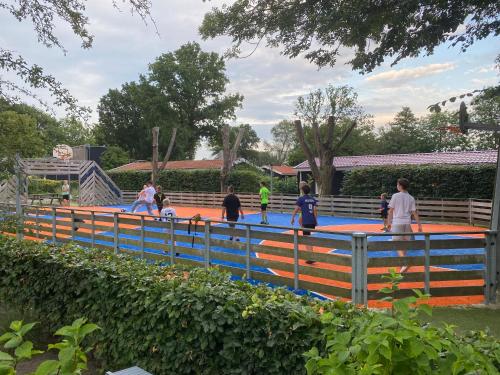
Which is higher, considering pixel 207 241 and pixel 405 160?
pixel 405 160

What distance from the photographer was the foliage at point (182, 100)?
6519cm

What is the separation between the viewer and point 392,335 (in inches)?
71.2

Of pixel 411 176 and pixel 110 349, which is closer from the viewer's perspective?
pixel 110 349

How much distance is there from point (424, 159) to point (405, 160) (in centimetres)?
176

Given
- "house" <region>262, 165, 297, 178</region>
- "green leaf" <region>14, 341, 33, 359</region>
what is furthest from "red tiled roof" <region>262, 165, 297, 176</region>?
"green leaf" <region>14, 341, 33, 359</region>

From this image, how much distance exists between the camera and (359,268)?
20.8ft

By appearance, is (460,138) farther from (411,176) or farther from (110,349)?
(110,349)

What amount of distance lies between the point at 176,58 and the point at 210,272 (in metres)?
67.5

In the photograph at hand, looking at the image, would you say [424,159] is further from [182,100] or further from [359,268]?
[182,100]

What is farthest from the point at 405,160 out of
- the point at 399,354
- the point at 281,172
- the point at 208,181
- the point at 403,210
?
the point at 399,354

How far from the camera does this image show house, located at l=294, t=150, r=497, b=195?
27.4 metres

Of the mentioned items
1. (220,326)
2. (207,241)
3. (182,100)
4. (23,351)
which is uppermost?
(182,100)

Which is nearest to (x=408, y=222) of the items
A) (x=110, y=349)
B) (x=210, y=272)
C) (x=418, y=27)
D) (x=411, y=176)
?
(x=418, y=27)

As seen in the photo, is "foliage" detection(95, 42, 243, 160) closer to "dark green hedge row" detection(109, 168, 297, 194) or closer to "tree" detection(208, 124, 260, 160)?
"tree" detection(208, 124, 260, 160)
